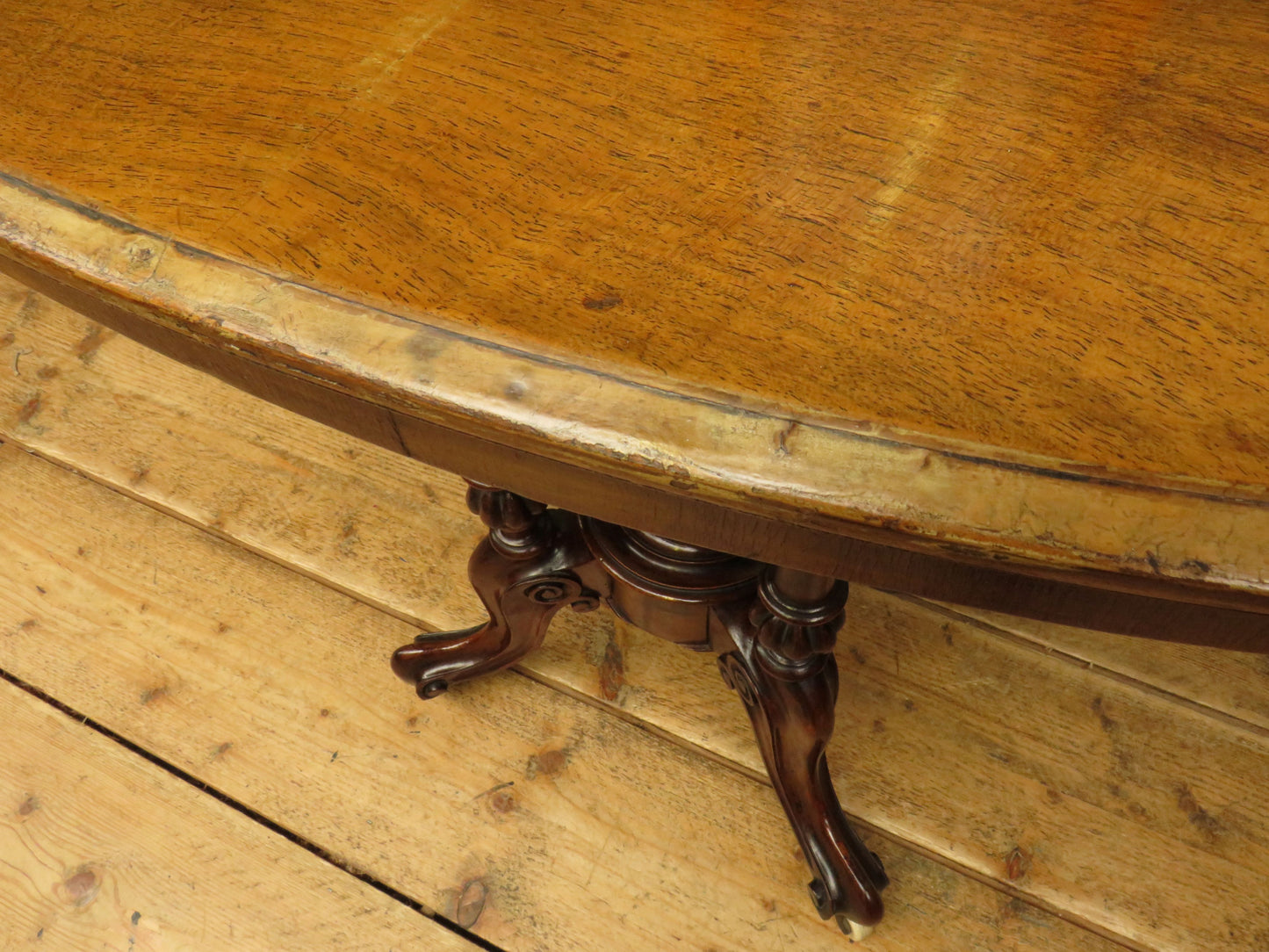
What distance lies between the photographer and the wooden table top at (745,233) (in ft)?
1.15

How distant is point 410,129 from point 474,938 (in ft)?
1.98

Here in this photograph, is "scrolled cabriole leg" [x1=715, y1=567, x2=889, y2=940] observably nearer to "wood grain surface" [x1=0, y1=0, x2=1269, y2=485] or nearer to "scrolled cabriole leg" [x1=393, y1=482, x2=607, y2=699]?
"scrolled cabriole leg" [x1=393, y1=482, x2=607, y2=699]

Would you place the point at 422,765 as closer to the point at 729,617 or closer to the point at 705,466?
the point at 729,617

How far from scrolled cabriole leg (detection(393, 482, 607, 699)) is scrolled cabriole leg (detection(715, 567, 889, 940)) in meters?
0.12

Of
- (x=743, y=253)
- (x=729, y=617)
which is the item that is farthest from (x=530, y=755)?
(x=743, y=253)

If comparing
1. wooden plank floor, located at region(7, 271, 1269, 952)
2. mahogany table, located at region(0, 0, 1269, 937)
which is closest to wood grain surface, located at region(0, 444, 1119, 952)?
wooden plank floor, located at region(7, 271, 1269, 952)

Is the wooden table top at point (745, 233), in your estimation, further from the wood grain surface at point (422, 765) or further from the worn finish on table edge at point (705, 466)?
the wood grain surface at point (422, 765)

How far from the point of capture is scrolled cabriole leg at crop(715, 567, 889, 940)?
0.69 metres

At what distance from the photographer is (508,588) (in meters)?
0.78

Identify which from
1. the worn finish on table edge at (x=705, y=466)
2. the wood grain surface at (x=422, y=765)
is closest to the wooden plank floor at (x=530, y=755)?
the wood grain surface at (x=422, y=765)

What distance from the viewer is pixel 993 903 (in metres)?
0.79

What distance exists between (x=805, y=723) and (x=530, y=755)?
0.87ft

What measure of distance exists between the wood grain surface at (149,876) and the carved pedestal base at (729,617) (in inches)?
10.0

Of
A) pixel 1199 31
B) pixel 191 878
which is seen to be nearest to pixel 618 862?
pixel 191 878
